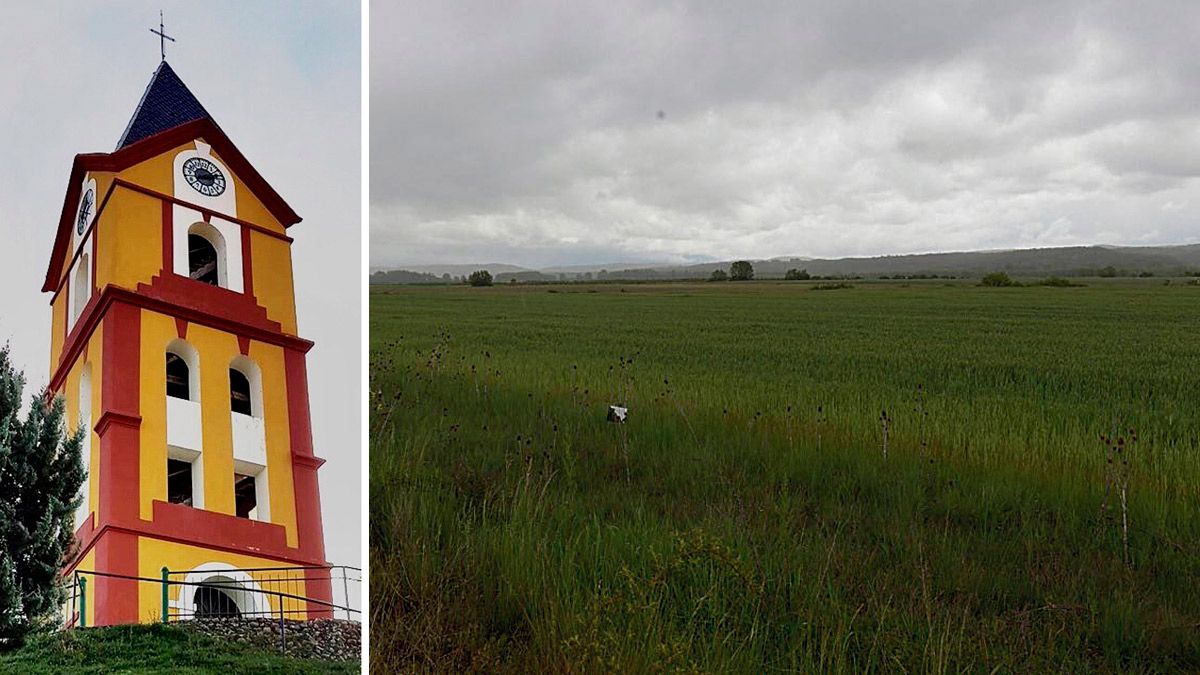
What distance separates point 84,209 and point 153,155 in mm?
279

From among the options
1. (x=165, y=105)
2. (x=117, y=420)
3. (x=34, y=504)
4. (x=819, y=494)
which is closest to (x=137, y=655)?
(x=34, y=504)

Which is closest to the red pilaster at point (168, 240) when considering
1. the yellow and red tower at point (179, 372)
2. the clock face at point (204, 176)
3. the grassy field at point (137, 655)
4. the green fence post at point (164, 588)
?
the yellow and red tower at point (179, 372)

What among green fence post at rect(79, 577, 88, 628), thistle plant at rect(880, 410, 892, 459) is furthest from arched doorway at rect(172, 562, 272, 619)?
thistle plant at rect(880, 410, 892, 459)

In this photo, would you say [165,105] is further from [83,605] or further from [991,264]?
[991,264]

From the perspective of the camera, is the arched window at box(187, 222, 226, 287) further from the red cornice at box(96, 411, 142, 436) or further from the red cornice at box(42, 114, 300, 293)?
the red cornice at box(96, 411, 142, 436)

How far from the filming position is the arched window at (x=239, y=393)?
2.82m

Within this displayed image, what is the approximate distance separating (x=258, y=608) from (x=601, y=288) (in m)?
1.49

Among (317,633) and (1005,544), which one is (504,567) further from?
(1005,544)

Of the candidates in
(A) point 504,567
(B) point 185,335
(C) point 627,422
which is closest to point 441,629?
(A) point 504,567

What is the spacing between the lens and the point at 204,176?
9.75 feet

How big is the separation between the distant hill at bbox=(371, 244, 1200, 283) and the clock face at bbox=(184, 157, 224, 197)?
144 centimetres

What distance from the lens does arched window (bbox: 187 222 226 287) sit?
287 cm

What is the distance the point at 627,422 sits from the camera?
8.78 feet

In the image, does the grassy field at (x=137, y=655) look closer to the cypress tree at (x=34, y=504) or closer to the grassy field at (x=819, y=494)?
the cypress tree at (x=34, y=504)
